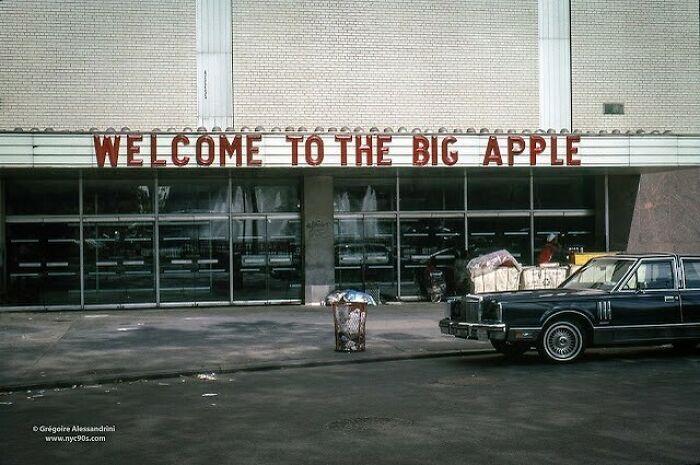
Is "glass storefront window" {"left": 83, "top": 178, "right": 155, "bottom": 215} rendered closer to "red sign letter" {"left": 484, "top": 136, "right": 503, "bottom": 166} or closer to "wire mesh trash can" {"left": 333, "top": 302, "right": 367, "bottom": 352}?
"red sign letter" {"left": 484, "top": 136, "right": 503, "bottom": 166}

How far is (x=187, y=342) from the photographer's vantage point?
15.7 metres

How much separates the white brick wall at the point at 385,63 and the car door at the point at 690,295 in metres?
10.1

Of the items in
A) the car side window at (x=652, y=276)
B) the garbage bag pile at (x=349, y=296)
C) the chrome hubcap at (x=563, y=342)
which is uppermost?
the car side window at (x=652, y=276)

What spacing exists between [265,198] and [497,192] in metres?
6.05

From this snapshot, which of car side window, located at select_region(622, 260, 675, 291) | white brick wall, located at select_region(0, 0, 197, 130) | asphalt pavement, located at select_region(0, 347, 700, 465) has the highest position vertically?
white brick wall, located at select_region(0, 0, 197, 130)

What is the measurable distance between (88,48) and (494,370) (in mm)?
13954

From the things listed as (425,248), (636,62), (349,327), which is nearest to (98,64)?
(425,248)

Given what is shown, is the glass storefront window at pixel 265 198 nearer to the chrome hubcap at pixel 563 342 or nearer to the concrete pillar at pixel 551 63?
the concrete pillar at pixel 551 63

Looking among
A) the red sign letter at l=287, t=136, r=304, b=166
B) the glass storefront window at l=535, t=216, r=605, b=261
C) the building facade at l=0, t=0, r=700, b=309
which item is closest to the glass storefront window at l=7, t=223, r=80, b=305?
the building facade at l=0, t=0, r=700, b=309

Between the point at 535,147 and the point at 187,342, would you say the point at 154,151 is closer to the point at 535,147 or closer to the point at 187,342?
the point at 187,342

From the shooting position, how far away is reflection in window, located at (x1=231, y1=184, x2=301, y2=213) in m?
22.6

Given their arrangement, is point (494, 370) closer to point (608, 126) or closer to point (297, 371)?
point (297, 371)

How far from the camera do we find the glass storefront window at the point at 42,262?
21.9 m

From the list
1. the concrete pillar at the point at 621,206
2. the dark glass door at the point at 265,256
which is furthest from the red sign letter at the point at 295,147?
the concrete pillar at the point at 621,206
